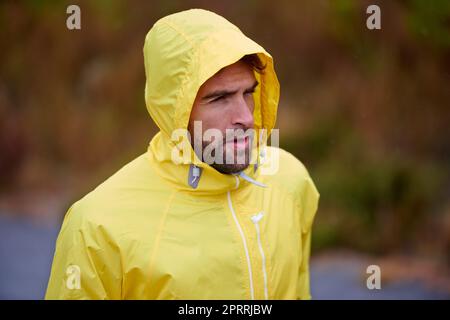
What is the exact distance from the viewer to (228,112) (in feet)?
8.66

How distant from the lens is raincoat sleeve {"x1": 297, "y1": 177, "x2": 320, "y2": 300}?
3.05m

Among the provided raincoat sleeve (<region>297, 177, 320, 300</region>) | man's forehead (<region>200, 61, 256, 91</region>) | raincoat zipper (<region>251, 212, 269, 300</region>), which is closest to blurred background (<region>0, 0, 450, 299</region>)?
raincoat sleeve (<region>297, 177, 320, 300</region>)

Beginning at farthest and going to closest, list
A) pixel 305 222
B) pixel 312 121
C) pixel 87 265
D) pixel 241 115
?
pixel 312 121, pixel 305 222, pixel 241 115, pixel 87 265

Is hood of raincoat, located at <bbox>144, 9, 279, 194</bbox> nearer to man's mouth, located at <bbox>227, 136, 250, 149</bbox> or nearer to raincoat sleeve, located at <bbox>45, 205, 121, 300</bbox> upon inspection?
man's mouth, located at <bbox>227, 136, 250, 149</bbox>

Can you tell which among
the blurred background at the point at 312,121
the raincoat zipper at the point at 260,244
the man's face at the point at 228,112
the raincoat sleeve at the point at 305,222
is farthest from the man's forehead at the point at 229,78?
the blurred background at the point at 312,121

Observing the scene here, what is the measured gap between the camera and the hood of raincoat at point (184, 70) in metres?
2.63

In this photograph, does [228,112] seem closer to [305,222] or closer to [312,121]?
[305,222]

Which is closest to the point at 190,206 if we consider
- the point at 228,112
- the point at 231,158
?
the point at 231,158

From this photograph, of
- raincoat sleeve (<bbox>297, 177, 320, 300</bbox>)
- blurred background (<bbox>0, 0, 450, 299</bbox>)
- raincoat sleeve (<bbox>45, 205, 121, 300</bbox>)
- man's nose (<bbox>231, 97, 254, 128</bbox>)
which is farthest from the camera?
blurred background (<bbox>0, 0, 450, 299</bbox>)

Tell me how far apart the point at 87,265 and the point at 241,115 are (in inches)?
29.6

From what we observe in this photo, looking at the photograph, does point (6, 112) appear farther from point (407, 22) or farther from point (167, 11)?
point (407, 22)

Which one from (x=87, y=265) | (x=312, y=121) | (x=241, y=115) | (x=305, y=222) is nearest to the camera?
(x=87, y=265)

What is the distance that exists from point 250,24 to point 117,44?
1.29m
